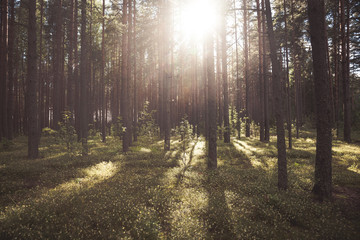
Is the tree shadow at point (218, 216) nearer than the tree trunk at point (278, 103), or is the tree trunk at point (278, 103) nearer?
the tree shadow at point (218, 216)

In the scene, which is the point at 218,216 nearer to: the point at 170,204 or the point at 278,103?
the point at 170,204

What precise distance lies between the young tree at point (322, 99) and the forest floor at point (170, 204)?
621 millimetres

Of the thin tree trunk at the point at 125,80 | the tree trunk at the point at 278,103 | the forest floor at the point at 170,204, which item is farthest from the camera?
the thin tree trunk at the point at 125,80

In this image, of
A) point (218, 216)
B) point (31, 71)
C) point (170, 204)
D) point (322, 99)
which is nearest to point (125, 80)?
point (31, 71)

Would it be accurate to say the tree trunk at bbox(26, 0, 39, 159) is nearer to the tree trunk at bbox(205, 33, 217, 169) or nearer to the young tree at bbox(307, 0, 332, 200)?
the tree trunk at bbox(205, 33, 217, 169)

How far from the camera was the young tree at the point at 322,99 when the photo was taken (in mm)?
6000

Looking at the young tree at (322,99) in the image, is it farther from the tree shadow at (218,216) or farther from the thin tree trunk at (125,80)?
the thin tree trunk at (125,80)

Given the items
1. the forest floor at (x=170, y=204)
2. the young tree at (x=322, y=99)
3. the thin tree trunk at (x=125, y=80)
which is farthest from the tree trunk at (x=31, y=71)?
the young tree at (x=322, y=99)

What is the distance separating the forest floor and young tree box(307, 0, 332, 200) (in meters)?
0.62

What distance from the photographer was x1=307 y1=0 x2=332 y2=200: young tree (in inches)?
236

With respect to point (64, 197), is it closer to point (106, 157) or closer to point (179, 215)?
point (179, 215)

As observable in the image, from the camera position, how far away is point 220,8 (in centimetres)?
955

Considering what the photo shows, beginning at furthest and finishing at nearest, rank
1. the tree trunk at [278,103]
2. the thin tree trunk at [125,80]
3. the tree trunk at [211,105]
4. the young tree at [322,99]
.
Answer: the thin tree trunk at [125,80], the tree trunk at [211,105], the tree trunk at [278,103], the young tree at [322,99]

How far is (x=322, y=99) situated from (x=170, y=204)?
5.66 meters
